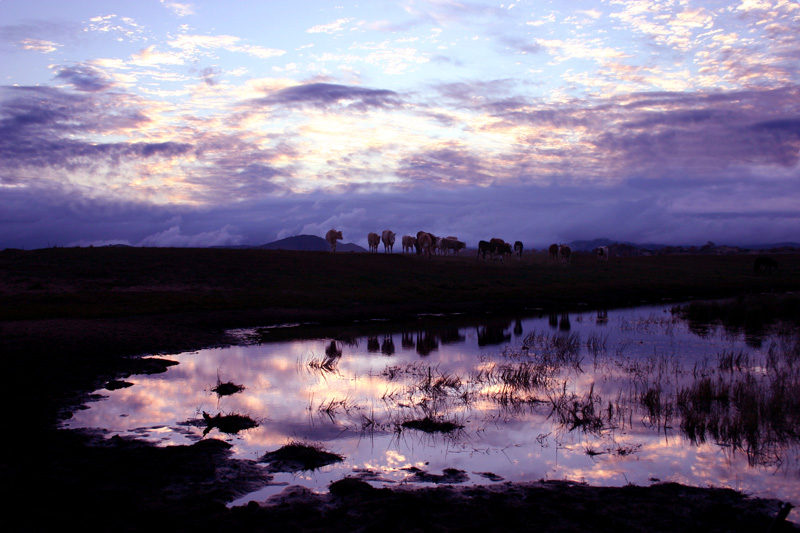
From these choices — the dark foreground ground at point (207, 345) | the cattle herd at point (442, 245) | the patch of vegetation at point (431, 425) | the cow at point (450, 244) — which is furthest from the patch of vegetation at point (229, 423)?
Result: the cow at point (450, 244)

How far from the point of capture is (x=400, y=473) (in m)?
8.38

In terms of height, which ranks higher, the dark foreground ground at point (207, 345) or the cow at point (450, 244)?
the cow at point (450, 244)

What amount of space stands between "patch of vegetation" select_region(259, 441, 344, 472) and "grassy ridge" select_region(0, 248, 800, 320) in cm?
1728

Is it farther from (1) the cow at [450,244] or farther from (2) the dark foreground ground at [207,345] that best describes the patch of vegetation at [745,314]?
(1) the cow at [450,244]

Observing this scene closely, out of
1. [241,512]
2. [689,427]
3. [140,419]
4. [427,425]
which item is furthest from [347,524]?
[689,427]

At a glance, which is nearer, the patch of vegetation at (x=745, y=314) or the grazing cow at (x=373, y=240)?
the patch of vegetation at (x=745, y=314)

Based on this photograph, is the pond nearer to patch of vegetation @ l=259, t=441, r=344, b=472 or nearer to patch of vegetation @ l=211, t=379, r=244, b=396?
patch of vegetation @ l=211, t=379, r=244, b=396

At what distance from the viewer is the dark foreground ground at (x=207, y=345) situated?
6.66 meters

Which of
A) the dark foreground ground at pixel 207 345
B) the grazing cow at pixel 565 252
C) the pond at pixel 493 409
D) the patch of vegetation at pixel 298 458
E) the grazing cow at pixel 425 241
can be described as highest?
the grazing cow at pixel 425 241

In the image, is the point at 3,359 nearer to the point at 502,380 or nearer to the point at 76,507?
the point at 76,507

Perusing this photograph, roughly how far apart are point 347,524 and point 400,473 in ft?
6.46

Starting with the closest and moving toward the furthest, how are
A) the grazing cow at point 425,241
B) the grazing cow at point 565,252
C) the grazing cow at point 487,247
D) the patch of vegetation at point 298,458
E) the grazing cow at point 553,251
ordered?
the patch of vegetation at point 298,458 < the grazing cow at point 425,241 < the grazing cow at point 487,247 < the grazing cow at point 565,252 < the grazing cow at point 553,251

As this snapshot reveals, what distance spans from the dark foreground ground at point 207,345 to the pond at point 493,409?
2.28ft

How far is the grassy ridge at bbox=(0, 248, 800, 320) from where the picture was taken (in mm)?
27328
